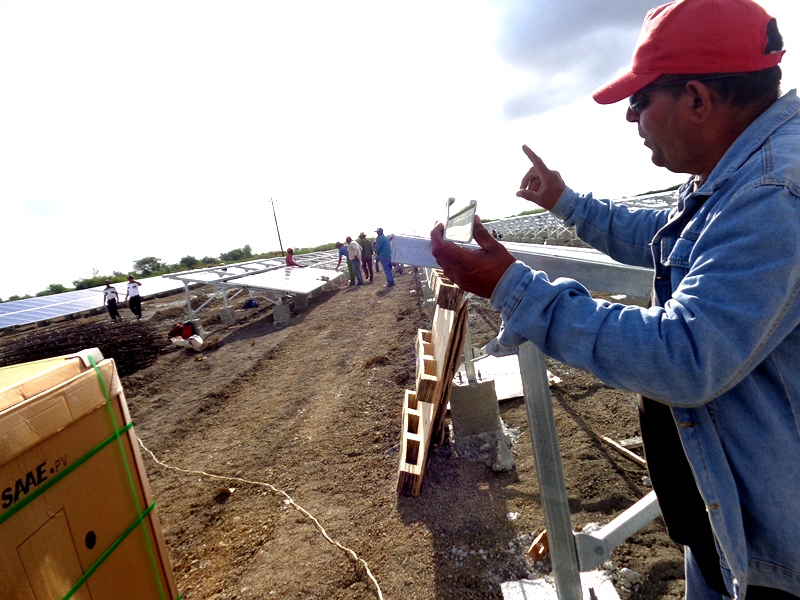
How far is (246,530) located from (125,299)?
22.5 metres

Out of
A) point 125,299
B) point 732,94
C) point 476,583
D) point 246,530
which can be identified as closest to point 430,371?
point 476,583

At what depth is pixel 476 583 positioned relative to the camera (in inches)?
111

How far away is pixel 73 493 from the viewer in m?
1.88

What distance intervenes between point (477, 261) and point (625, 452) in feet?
12.0

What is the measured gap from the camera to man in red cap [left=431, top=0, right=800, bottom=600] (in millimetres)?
841

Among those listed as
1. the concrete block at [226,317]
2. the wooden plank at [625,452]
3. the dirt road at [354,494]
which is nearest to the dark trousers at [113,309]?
the concrete block at [226,317]

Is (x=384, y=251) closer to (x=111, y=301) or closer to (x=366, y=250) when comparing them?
(x=366, y=250)

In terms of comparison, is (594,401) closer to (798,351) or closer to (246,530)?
(246,530)

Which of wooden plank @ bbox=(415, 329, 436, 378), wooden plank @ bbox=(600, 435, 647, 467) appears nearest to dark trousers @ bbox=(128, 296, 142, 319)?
wooden plank @ bbox=(415, 329, 436, 378)

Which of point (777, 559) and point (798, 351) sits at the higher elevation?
point (798, 351)

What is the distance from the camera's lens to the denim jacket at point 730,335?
2.74ft

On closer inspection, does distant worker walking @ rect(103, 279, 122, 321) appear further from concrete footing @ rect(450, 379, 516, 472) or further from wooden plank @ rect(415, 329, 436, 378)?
concrete footing @ rect(450, 379, 516, 472)

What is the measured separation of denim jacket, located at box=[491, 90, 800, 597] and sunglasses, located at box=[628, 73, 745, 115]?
5.3 inches

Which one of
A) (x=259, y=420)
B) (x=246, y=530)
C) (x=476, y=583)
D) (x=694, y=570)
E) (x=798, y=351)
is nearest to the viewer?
(x=798, y=351)
